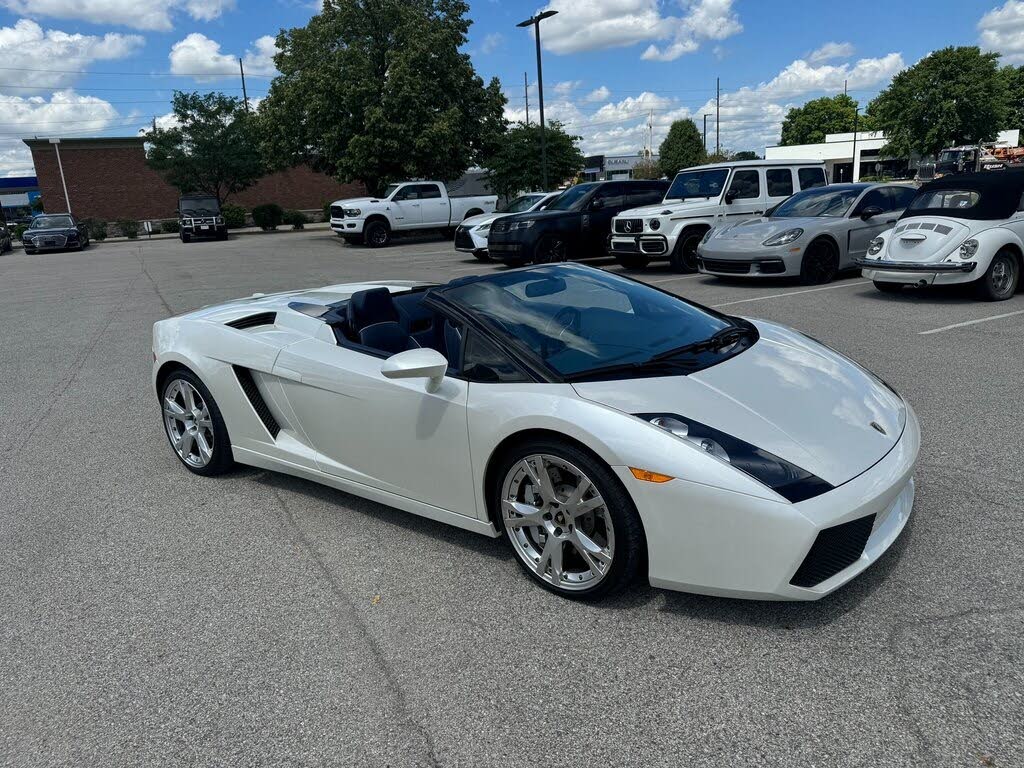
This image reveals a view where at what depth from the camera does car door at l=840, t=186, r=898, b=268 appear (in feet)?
37.6

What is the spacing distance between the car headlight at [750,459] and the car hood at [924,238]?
7.65m

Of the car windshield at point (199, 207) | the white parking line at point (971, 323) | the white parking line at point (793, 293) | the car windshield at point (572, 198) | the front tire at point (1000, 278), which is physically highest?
the car windshield at point (199, 207)

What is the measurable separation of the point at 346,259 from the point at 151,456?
16.6 meters

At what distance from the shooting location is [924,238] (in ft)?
A: 29.8

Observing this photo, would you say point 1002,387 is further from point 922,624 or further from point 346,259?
point 346,259

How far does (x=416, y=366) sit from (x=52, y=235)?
107 feet

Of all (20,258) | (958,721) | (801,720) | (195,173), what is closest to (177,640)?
(801,720)

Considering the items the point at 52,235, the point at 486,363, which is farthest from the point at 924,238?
the point at 52,235

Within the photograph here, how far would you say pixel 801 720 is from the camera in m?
2.32

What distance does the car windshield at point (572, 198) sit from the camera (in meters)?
15.3

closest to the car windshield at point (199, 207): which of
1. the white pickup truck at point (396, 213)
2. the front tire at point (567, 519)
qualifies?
the white pickup truck at point (396, 213)

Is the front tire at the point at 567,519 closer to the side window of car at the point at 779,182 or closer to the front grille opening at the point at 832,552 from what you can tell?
the front grille opening at the point at 832,552

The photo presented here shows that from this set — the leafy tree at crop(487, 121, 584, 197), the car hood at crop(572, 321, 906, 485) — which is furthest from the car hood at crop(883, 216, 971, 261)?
the leafy tree at crop(487, 121, 584, 197)

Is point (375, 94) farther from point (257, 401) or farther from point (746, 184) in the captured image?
point (257, 401)
